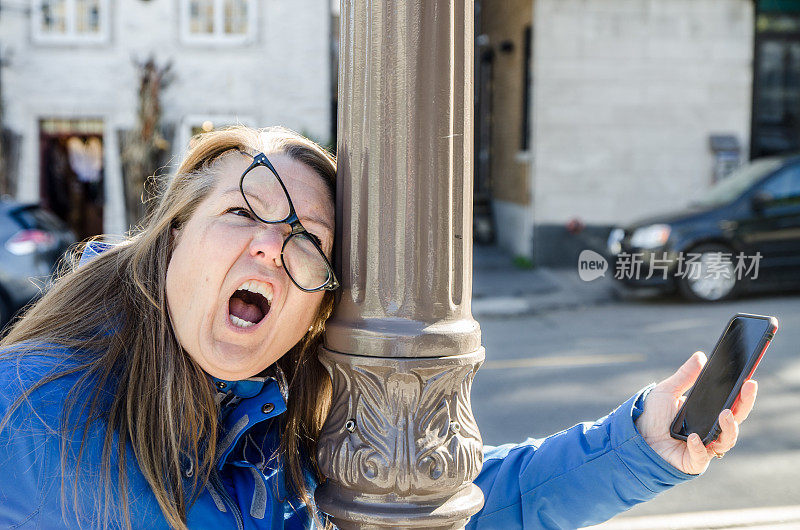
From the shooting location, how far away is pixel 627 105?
14.0 m

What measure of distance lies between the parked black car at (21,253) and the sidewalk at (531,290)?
4888 mm

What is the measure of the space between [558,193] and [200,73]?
6579 millimetres

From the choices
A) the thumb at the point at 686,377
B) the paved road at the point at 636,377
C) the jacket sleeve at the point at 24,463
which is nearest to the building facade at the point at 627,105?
the paved road at the point at 636,377

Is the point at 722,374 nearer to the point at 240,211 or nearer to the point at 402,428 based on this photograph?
the point at 402,428

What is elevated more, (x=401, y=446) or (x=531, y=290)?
(x=401, y=446)

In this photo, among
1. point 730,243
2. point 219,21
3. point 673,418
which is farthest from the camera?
point 219,21

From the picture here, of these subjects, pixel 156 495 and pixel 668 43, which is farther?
pixel 668 43

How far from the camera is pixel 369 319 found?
5.46 ft

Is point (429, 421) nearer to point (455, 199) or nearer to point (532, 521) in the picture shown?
point (455, 199)

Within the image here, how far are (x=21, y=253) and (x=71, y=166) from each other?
23.6 ft

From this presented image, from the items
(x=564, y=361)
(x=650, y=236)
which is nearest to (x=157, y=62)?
(x=650, y=236)

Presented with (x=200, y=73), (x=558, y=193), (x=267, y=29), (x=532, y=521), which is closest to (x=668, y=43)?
(x=558, y=193)

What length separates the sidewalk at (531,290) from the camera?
36.5 ft

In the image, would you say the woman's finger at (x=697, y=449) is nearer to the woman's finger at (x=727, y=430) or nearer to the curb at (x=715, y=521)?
the woman's finger at (x=727, y=430)
